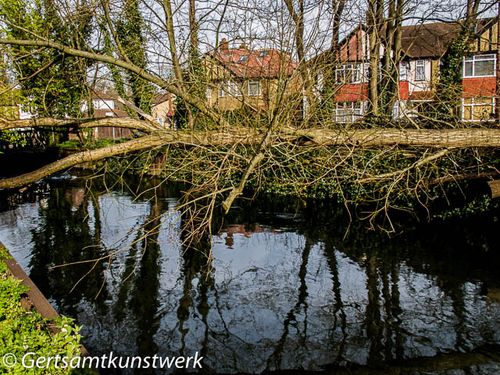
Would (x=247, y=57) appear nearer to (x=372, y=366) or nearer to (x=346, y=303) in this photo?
(x=346, y=303)

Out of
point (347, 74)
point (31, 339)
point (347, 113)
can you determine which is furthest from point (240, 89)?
point (31, 339)

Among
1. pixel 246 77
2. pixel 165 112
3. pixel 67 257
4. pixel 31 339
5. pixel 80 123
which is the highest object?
pixel 246 77

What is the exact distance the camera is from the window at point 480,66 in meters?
28.7

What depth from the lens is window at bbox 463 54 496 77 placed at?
2870 cm

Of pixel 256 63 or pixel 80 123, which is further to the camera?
pixel 256 63

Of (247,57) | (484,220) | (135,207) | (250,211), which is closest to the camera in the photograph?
(247,57)

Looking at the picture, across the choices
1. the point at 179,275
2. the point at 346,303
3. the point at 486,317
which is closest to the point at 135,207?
the point at 179,275

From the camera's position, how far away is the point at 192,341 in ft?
19.7

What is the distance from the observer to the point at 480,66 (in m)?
29.0

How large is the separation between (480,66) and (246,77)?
26.8m

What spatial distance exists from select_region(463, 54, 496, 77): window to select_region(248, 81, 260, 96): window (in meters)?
25.4

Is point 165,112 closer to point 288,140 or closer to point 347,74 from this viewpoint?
point 288,140

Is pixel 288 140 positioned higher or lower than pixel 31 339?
higher

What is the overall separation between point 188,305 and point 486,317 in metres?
4.43
